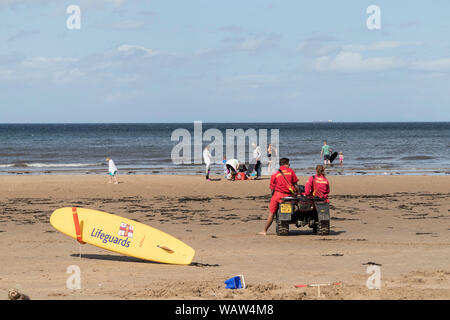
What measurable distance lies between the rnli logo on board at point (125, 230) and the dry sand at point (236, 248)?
0.47m

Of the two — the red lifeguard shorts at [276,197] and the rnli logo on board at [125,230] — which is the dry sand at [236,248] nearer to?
the rnli logo on board at [125,230]

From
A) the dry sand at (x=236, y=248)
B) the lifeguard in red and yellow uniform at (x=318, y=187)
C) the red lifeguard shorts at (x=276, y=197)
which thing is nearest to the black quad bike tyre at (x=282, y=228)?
the dry sand at (x=236, y=248)

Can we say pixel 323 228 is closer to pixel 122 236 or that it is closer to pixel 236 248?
pixel 236 248

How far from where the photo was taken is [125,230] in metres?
11.0

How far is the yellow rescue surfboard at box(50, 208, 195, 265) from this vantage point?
1055cm

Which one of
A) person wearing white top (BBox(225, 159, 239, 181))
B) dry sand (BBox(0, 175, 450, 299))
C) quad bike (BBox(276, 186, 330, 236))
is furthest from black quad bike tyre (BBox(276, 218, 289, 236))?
person wearing white top (BBox(225, 159, 239, 181))

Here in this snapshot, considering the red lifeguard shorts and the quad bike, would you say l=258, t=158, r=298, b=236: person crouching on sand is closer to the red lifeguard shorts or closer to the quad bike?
the red lifeguard shorts

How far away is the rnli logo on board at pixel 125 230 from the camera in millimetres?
10922

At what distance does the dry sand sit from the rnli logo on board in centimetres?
47

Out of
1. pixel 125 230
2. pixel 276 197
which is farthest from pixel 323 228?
pixel 125 230

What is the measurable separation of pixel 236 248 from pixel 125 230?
2.32 m

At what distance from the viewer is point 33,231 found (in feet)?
46.9
